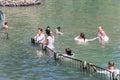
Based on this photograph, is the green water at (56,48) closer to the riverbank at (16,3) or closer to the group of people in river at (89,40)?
the group of people in river at (89,40)

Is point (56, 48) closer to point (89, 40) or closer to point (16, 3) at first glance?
point (89, 40)

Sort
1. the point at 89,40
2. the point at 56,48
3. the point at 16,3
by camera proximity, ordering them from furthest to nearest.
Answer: the point at 16,3
the point at 89,40
the point at 56,48

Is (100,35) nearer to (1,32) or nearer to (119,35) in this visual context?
(119,35)

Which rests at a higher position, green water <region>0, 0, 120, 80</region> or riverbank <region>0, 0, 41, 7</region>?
riverbank <region>0, 0, 41, 7</region>

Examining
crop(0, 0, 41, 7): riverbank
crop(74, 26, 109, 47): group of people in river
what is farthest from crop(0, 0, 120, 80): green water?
crop(0, 0, 41, 7): riverbank

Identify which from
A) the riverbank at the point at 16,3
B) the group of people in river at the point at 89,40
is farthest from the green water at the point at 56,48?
the riverbank at the point at 16,3

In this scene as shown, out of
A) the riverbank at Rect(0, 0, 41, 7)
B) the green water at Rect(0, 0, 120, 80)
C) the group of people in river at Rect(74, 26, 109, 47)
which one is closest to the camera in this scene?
the green water at Rect(0, 0, 120, 80)

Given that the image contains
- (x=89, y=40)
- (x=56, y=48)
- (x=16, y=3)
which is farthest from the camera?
(x=16, y=3)

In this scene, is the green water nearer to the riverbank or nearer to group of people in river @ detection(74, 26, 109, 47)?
group of people in river @ detection(74, 26, 109, 47)

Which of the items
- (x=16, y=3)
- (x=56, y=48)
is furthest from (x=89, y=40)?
(x=16, y=3)

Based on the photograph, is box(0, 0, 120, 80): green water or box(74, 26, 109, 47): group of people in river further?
box(74, 26, 109, 47): group of people in river

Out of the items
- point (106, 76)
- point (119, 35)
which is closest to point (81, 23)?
point (119, 35)

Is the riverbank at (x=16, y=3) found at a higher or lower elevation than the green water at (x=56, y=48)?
higher

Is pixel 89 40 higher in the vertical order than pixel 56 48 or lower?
higher
